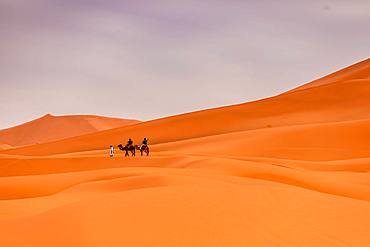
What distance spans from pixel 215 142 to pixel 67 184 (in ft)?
61.2

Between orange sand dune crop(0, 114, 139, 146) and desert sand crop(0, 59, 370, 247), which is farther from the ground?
orange sand dune crop(0, 114, 139, 146)

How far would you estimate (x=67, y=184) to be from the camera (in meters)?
11.9

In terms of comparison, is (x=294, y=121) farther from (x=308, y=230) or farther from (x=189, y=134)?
(x=308, y=230)

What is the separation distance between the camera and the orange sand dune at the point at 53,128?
371ft

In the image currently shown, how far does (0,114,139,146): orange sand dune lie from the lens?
113 m

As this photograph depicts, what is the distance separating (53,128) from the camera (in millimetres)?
119500

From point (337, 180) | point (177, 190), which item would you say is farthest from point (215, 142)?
point (177, 190)

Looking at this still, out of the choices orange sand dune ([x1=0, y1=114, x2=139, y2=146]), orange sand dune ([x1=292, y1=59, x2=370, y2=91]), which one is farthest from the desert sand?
orange sand dune ([x1=0, y1=114, x2=139, y2=146])

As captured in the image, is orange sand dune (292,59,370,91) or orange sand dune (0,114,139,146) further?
orange sand dune (0,114,139,146)

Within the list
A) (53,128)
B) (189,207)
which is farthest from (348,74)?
(53,128)

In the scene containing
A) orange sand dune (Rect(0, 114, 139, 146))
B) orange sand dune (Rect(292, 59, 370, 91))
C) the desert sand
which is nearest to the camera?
the desert sand

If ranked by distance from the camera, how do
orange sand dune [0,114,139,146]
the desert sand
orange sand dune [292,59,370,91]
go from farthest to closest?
orange sand dune [0,114,139,146] → orange sand dune [292,59,370,91] → the desert sand

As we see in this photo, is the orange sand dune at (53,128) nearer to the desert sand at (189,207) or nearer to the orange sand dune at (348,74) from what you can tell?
the orange sand dune at (348,74)

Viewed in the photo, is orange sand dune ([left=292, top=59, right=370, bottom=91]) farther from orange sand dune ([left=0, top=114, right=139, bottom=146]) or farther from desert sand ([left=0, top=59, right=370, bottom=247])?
orange sand dune ([left=0, top=114, right=139, bottom=146])
